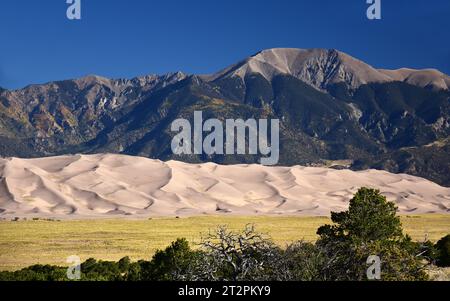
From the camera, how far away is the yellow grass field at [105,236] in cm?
4159

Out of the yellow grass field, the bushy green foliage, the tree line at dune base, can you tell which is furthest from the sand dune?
the tree line at dune base

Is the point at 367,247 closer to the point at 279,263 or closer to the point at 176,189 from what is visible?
the point at 279,263

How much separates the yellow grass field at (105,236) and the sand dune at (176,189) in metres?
15.6

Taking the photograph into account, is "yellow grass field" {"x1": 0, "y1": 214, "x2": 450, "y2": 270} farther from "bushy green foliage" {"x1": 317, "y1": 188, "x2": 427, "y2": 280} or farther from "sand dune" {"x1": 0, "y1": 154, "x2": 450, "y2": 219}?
"sand dune" {"x1": 0, "y1": 154, "x2": 450, "y2": 219}

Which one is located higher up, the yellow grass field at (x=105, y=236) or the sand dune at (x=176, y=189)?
the yellow grass field at (x=105, y=236)

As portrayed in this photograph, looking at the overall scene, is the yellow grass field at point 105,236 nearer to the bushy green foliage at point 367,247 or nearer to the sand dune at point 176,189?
the bushy green foliage at point 367,247

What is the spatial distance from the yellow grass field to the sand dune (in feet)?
51.1

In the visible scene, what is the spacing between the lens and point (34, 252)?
42.9m

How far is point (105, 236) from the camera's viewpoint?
2228 inches

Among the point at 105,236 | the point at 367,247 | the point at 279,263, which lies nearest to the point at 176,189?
the point at 105,236

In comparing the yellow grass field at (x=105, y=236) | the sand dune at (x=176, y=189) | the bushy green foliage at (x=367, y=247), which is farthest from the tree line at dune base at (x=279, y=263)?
the sand dune at (x=176, y=189)

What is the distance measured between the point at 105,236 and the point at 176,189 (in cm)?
5751

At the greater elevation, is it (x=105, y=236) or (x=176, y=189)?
(x=105, y=236)
